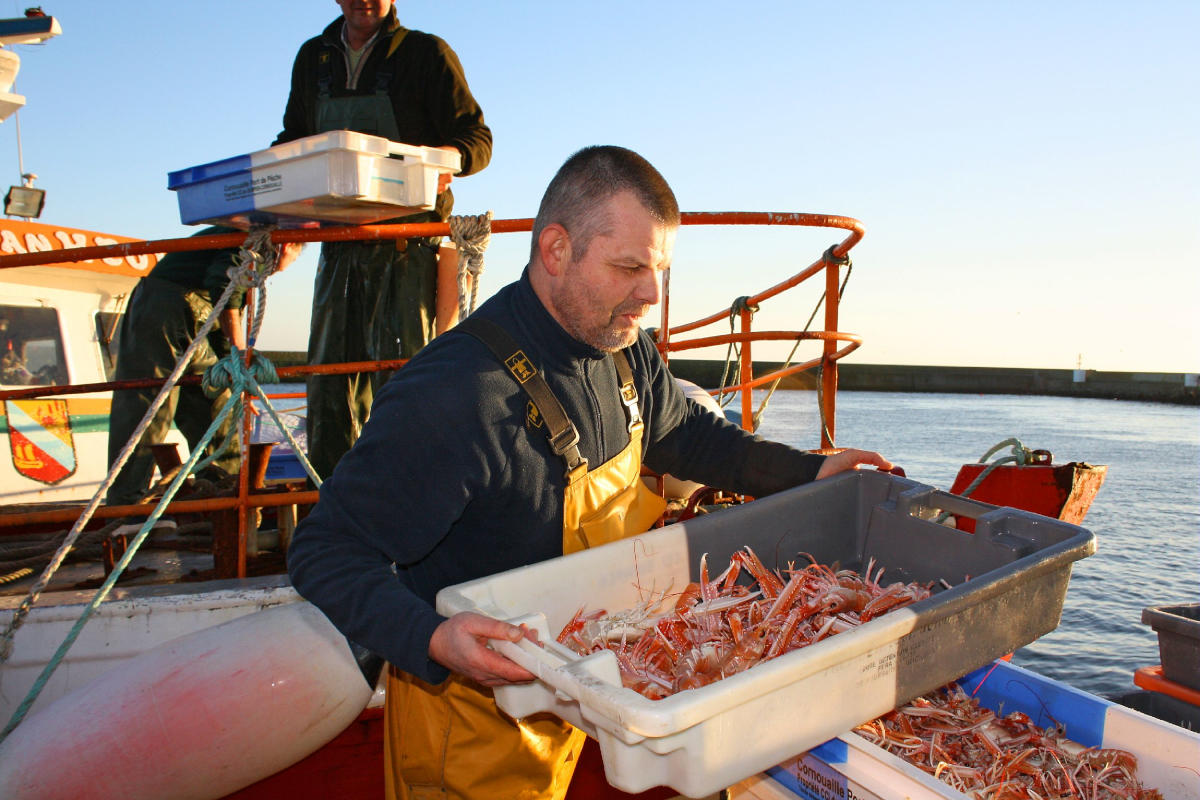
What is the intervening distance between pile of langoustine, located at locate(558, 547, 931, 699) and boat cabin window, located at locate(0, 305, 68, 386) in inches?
342

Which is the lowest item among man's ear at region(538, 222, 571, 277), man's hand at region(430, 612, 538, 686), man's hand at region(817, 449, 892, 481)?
man's hand at region(430, 612, 538, 686)

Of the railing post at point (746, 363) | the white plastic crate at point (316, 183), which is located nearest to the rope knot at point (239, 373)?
the white plastic crate at point (316, 183)

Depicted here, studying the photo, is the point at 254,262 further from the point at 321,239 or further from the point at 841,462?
the point at 841,462

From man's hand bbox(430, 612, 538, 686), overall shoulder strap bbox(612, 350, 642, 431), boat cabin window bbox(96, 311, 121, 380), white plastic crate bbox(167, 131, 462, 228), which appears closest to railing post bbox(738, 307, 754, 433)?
white plastic crate bbox(167, 131, 462, 228)

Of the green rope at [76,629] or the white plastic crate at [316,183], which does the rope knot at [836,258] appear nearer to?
the white plastic crate at [316,183]

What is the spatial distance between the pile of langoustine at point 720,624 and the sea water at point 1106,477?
429cm

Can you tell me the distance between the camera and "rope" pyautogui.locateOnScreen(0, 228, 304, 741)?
276cm

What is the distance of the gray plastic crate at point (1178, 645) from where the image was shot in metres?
3.03

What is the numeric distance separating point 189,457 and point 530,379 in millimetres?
1612

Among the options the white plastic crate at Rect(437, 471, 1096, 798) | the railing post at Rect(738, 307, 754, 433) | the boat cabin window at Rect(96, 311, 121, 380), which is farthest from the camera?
the boat cabin window at Rect(96, 311, 121, 380)

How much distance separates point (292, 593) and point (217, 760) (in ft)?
2.54

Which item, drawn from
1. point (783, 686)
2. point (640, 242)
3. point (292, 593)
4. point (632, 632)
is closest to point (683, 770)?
point (783, 686)

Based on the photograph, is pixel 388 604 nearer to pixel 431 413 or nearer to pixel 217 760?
pixel 431 413

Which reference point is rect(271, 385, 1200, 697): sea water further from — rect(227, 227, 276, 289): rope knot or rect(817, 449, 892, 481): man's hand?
rect(817, 449, 892, 481): man's hand
